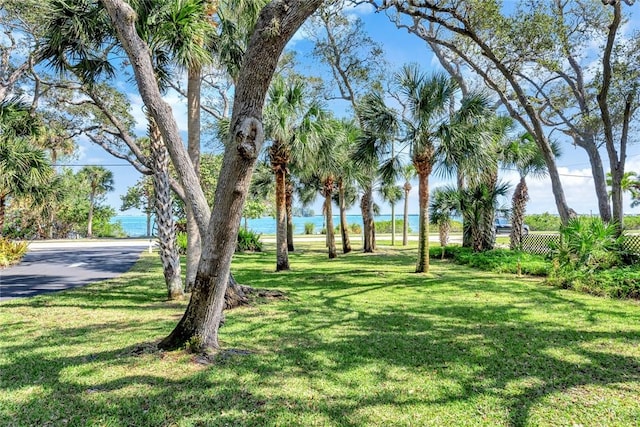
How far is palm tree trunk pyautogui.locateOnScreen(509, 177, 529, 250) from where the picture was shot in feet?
44.5

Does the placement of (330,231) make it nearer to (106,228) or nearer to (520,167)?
(520,167)

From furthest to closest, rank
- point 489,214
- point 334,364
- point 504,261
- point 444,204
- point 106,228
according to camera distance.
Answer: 1. point 106,228
2. point 444,204
3. point 489,214
4. point 504,261
5. point 334,364

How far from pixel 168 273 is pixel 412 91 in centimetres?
760

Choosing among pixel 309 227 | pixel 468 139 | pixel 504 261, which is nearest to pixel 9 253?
pixel 468 139

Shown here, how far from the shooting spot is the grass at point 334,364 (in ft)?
9.14

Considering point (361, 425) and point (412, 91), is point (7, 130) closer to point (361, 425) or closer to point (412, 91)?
point (412, 91)

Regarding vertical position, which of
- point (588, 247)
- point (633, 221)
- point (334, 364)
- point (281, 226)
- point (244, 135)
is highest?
point (244, 135)

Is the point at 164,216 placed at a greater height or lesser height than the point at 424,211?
lesser

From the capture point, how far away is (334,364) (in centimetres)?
378

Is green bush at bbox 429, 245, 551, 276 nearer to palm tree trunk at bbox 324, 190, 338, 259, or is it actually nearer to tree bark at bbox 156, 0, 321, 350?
palm tree trunk at bbox 324, 190, 338, 259

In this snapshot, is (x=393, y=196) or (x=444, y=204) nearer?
(x=444, y=204)

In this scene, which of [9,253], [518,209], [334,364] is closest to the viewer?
[334,364]

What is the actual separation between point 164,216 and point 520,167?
12941 mm

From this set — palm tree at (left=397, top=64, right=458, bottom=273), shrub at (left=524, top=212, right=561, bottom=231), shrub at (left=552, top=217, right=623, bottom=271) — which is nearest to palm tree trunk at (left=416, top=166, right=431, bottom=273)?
palm tree at (left=397, top=64, right=458, bottom=273)
